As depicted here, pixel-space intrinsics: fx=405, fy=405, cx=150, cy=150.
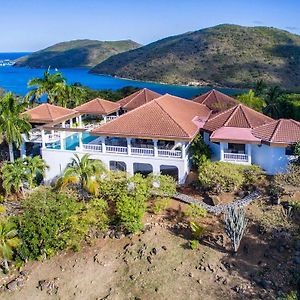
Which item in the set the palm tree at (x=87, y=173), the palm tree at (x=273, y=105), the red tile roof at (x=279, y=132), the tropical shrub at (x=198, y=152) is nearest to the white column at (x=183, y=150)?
the tropical shrub at (x=198, y=152)

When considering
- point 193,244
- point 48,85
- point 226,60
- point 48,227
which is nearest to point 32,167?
point 48,227

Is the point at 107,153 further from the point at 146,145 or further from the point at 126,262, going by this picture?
the point at 126,262

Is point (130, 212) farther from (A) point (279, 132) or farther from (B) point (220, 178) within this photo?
(A) point (279, 132)

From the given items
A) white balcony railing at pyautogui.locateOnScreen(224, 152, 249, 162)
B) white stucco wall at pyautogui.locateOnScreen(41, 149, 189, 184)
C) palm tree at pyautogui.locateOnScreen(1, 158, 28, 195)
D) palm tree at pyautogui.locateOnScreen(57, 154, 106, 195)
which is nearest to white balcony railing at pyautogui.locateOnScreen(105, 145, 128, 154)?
white stucco wall at pyautogui.locateOnScreen(41, 149, 189, 184)

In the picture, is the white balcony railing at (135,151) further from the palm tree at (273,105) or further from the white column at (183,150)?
the palm tree at (273,105)

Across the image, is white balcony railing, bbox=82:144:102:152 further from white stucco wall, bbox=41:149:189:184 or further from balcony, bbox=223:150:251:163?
balcony, bbox=223:150:251:163

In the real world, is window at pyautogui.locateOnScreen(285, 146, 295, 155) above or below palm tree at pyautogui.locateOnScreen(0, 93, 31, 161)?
below
